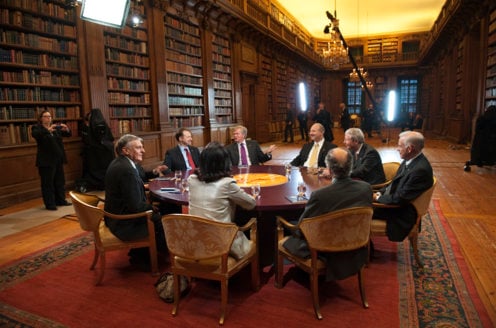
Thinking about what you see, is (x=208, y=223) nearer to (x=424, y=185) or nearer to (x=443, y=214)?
(x=424, y=185)

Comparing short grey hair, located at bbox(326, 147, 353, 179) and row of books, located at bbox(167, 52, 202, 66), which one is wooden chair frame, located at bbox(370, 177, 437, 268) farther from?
row of books, located at bbox(167, 52, 202, 66)

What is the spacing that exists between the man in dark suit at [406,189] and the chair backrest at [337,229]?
0.66 meters

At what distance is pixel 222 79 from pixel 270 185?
727 cm

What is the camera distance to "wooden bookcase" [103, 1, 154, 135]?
6340mm

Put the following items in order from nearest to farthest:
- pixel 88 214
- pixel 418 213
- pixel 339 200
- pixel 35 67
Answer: pixel 339 200 < pixel 88 214 < pixel 418 213 < pixel 35 67

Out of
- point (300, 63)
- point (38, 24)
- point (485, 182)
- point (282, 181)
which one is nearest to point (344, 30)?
point (300, 63)

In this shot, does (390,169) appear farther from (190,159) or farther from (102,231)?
(102,231)

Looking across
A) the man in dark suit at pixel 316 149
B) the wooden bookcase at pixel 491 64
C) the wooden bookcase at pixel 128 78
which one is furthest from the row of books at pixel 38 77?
the wooden bookcase at pixel 491 64

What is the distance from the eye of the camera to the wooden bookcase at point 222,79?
949 centimetres

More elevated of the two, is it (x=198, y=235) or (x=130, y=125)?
(x=130, y=125)

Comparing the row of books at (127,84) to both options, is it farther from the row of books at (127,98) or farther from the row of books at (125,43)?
the row of books at (125,43)

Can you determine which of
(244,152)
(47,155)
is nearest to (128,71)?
(47,155)

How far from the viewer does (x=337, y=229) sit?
80.4 inches

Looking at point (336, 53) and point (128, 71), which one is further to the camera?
point (336, 53)
